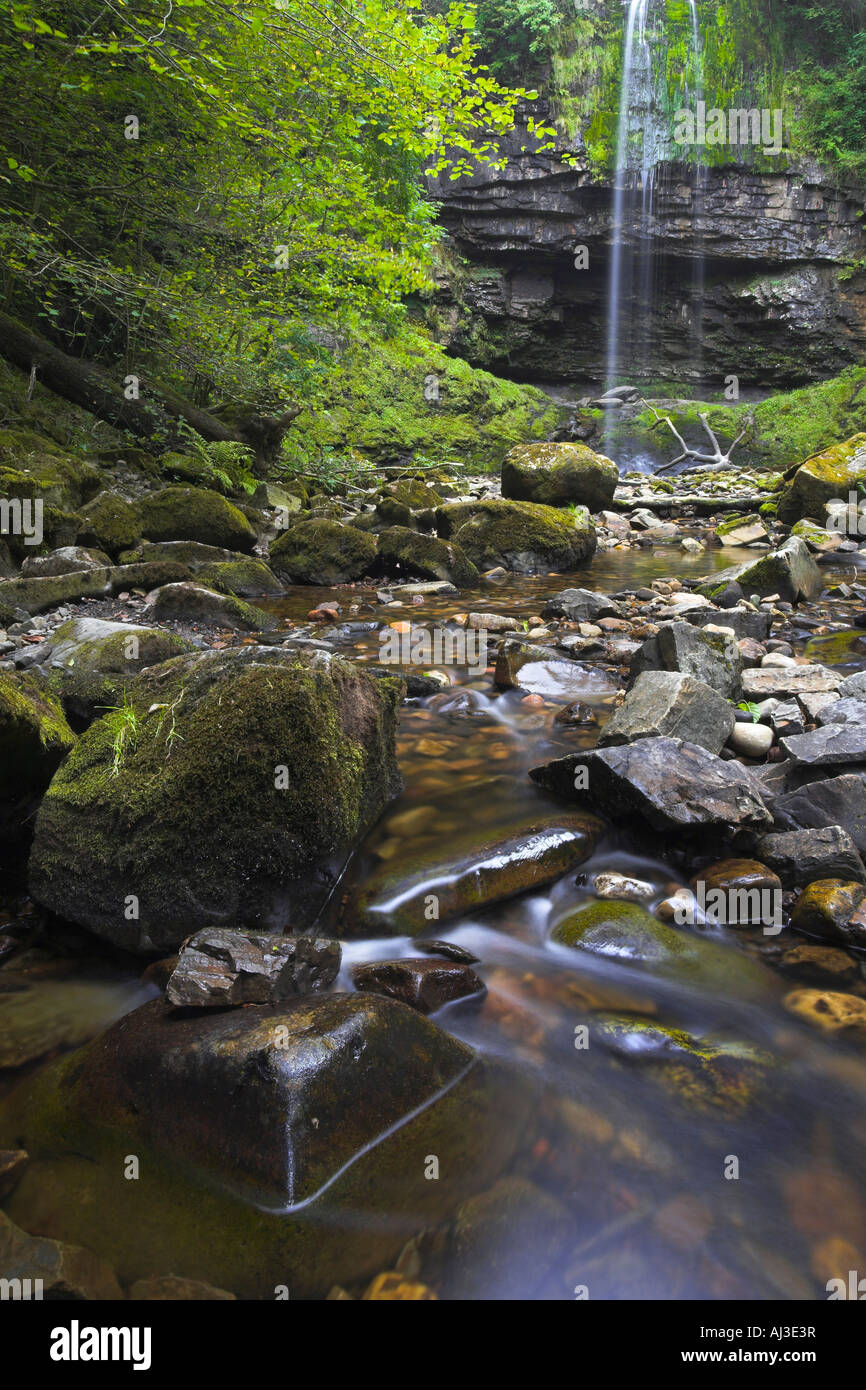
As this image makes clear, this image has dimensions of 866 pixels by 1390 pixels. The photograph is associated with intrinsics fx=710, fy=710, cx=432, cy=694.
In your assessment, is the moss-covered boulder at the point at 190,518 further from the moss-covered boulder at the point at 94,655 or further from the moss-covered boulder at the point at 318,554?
the moss-covered boulder at the point at 94,655

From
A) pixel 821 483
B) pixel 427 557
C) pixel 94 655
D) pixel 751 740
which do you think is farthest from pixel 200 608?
pixel 821 483

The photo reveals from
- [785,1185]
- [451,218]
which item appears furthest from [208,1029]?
[451,218]

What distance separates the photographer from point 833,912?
8.45 ft

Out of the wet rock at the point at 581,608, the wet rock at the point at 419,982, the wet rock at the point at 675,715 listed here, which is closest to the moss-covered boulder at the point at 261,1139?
the wet rock at the point at 419,982

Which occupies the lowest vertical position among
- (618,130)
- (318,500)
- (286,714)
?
(286,714)

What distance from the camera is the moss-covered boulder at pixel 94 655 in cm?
388

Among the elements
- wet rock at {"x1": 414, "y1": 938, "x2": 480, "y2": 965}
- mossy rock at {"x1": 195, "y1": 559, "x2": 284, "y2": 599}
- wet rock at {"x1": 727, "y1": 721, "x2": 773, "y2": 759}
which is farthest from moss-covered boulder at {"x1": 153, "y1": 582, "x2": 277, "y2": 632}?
wet rock at {"x1": 414, "y1": 938, "x2": 480, "y2": 965}

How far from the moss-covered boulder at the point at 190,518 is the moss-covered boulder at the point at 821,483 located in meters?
9.75

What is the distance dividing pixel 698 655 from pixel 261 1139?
3.95m

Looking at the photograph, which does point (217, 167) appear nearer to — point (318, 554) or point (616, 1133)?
point (318, 554)

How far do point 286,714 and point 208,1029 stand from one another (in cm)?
106

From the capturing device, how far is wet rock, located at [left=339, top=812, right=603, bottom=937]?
278 centimetres

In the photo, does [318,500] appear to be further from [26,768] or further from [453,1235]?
[453,1235]
